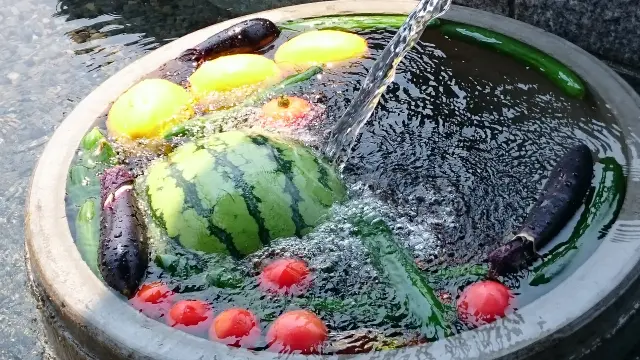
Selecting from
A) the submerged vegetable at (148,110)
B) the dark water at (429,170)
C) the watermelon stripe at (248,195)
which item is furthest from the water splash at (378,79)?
the submerged vegetable at (148,110)

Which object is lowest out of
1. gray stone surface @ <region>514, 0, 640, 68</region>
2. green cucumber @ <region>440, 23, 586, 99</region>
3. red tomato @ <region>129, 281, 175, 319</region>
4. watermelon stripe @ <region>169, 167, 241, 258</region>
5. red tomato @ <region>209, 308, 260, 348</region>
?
red tomato @ <region>129, 281, 175, 319</region>

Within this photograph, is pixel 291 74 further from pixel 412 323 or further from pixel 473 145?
pixel 412 323

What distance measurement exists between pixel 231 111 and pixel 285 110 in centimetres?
29

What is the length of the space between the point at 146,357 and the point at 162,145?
4.24 ft

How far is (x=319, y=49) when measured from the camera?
391 cm

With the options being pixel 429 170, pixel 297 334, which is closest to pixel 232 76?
pixel 429 170

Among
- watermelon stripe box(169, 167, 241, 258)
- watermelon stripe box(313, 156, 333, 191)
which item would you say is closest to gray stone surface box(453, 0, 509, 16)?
watermelon stripe box(313, 156, 333, 191)

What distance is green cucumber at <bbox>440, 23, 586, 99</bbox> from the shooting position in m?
3.51

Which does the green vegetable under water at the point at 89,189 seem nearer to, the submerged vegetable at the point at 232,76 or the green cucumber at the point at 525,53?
the submerged vegetable at the point at 232,76

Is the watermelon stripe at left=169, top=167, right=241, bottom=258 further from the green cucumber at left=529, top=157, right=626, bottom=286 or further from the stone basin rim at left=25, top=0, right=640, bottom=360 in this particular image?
the green cucumber at left=529, top=157, right=626, bottom=286

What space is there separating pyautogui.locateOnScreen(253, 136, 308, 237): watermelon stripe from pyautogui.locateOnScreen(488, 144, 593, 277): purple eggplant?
2.60 ft

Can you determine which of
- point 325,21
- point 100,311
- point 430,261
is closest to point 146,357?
point 100,311

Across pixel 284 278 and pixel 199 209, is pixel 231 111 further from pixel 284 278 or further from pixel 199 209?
pixel 284 278

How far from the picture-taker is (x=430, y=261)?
8.94 ft
